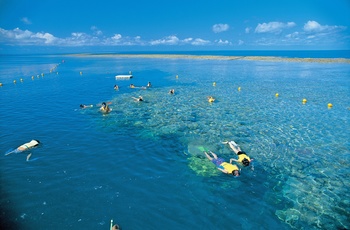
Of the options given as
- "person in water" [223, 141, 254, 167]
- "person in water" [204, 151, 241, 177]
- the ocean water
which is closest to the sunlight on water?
the ocean water

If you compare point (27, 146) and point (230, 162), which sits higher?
point (27, 146)

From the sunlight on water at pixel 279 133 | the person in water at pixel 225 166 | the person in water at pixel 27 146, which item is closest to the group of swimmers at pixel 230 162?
the person in water at pixel 225 166

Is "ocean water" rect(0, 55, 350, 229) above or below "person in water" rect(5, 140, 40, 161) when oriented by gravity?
below

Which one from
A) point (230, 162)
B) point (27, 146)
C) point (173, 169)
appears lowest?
point (173, 169)

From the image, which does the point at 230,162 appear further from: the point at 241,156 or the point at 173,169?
the point at 173,169

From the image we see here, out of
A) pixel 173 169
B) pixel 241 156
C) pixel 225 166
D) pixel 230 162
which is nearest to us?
pixel 225 166

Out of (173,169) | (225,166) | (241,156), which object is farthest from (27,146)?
(241,156)

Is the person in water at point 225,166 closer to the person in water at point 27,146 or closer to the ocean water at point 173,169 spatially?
the ocean water at point 173,169

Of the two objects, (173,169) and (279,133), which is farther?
(279,133)

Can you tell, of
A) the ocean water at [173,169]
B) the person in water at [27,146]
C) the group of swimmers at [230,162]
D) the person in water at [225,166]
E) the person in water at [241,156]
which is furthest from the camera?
the person in water at [27,146]

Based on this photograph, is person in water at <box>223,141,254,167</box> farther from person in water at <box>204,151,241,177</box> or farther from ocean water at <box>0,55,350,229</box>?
person in water at <box>204,151,241,177</box>

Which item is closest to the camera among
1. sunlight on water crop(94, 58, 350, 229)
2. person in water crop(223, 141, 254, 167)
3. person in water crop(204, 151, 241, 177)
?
sunlight on water crop(94, 58, 350, 229)

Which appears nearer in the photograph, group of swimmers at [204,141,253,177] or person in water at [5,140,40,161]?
group of swimmers at [204,141,253,177]
